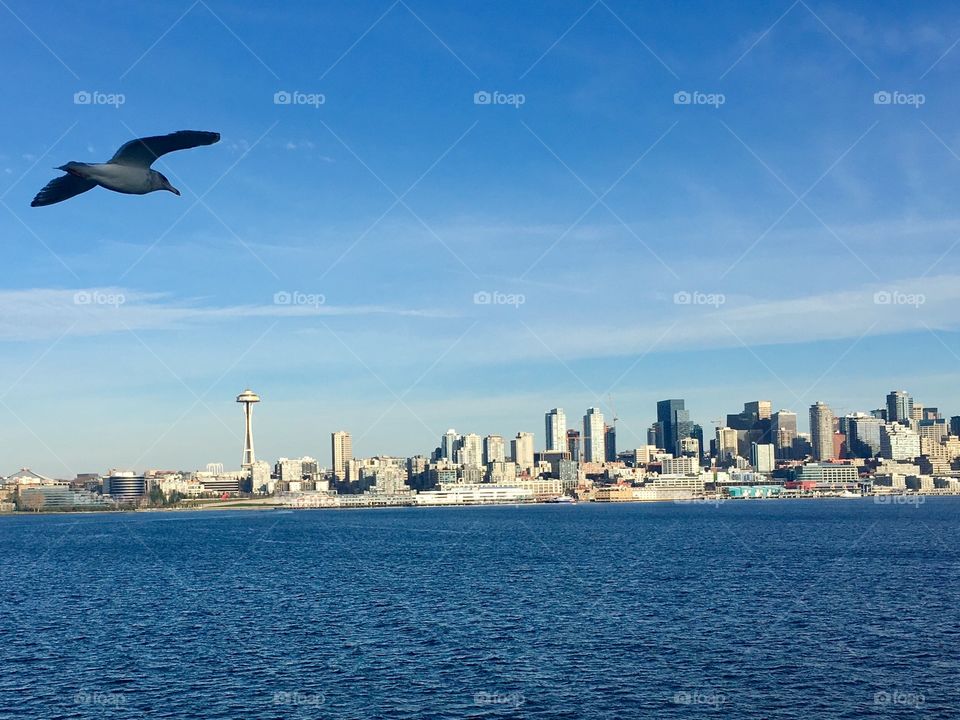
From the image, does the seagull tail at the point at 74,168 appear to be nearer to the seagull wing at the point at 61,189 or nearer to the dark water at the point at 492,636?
the seagull wing at the point at 61,189

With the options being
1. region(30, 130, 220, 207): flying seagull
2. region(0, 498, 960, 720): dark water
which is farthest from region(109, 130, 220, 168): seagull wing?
region(0, 498, 960, 720): dark water

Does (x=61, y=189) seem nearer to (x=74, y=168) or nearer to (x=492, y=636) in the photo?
(x=74, y=168)

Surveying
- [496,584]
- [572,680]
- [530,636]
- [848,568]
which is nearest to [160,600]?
[496,584]

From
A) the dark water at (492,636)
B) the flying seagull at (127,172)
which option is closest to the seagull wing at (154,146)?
the flying seagull at (127,172)

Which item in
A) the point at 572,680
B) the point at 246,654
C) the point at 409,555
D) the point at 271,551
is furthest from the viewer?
the point at 271,551

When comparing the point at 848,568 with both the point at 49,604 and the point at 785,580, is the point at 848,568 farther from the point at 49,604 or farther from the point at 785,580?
the point at 49,604

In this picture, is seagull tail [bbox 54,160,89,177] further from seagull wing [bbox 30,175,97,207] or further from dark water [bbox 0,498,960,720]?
dark water [bbox 0,498,960,720]
